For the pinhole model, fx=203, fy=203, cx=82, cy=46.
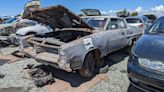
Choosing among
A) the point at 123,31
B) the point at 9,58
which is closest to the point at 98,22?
the point at 123,31

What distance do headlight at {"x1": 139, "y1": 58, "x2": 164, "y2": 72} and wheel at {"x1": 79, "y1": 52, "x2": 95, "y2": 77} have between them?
1.69 metres

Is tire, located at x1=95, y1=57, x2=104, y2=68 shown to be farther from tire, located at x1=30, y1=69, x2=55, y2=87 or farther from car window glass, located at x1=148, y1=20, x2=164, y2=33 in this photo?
car window glass, located at x1=148, y1=20, x2=164, y2=33

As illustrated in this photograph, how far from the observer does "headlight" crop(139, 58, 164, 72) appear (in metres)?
3.41

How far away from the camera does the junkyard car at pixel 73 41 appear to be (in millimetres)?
4582

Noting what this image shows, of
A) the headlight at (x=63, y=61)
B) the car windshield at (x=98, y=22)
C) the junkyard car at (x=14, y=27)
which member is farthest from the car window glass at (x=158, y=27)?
the junkyard car at (x=14, y=27)

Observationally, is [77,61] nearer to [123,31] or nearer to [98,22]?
[98,22]

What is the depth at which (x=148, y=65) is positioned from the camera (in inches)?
140

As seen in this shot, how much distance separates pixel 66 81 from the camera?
5172mm

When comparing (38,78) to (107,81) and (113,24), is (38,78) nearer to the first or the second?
(107,81)

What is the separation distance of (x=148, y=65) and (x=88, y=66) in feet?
6.37

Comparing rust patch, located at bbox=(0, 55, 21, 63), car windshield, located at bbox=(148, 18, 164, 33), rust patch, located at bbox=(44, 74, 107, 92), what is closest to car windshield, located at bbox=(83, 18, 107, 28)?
car windshield, located at bbox=(148, 18, 164, 33)

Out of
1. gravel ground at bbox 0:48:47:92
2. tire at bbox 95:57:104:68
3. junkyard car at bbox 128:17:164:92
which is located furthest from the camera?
tire at bbox 95:57:104:68

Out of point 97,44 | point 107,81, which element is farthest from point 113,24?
point 107,81

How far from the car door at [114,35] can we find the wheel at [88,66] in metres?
0.86
